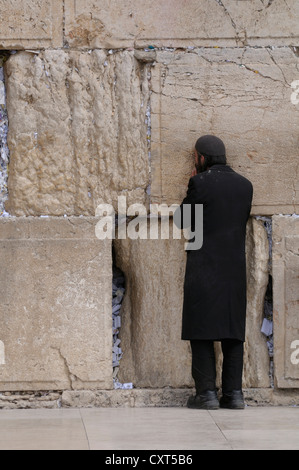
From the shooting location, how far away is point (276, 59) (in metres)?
6.30

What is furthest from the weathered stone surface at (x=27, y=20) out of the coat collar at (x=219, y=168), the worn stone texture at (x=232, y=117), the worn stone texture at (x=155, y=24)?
the coat collar at (x=219, y=168)

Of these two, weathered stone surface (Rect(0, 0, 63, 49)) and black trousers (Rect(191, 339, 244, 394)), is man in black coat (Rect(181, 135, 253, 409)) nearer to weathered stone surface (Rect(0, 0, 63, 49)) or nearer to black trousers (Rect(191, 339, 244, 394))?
black trousers (Rect(191, 339, 244, 394))

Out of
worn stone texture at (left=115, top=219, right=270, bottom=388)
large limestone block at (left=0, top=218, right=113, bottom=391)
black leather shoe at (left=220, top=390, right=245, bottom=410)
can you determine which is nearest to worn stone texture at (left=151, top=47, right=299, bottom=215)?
worn stone texture at (left=115, top=219, right=270, bottom=388)

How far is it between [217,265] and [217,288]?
136mm

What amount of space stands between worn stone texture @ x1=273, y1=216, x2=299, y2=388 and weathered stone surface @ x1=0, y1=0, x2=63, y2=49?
1846mm

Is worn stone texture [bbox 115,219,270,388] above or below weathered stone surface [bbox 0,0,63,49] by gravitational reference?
below

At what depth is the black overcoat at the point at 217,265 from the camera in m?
5.89

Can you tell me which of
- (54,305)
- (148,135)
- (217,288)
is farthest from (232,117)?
(54,305)

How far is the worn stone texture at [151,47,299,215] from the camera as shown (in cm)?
626

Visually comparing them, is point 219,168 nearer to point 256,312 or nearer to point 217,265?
point 217,265

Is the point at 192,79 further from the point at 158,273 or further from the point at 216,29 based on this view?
the point at 158,273

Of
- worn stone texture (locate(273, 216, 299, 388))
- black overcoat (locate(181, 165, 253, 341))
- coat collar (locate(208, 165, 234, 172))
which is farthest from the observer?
worn stone texture (locate(273, 216, 299, 388))

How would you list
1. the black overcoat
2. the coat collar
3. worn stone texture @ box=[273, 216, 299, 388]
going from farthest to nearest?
worn stone texture @ box=[273, 216, 299, 388]
the coat collar
the black overcoat

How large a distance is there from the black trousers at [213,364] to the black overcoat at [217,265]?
9 cm
